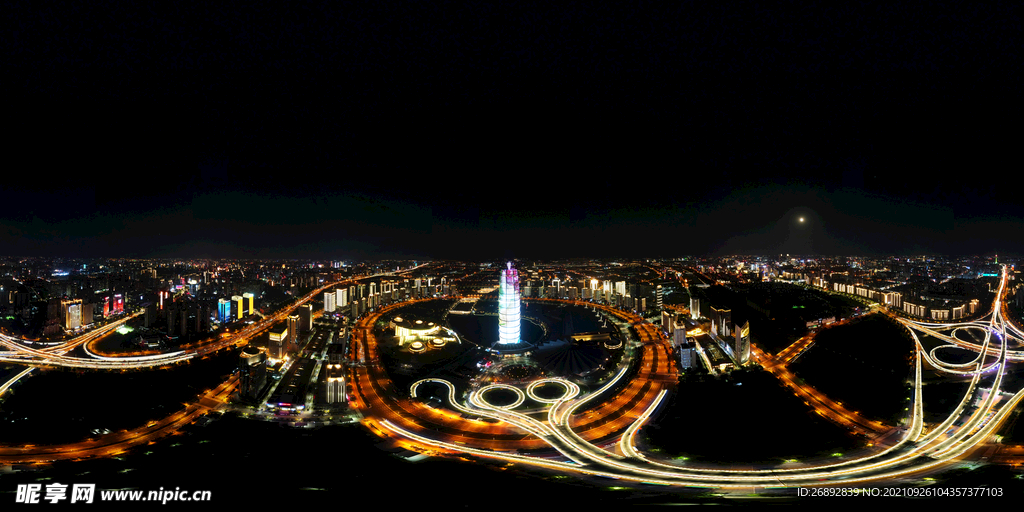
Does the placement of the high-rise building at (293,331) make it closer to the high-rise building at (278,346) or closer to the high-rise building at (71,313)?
the high-rise building at (278,346)

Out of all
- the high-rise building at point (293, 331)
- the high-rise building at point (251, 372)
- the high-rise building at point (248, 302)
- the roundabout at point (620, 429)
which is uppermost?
the high-rise building at point (248, 302)

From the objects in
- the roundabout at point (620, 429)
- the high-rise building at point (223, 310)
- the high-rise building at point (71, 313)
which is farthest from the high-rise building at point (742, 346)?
the high-rise building at point (71, 313)

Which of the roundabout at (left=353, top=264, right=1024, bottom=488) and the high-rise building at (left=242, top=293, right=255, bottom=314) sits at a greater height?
the high-rise building at (left=242, top=293, right=255, bottom=314)

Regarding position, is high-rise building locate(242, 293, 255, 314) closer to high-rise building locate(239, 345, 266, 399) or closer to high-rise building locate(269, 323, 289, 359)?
high-rise building locate(239, 345, 266, 399)

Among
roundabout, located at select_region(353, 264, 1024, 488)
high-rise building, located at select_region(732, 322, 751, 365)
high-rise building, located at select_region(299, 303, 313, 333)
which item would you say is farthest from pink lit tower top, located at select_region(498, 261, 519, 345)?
high-rise building, located at select_region(299, 303, 313, 333)

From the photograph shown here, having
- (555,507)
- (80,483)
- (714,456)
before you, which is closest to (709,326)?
(714,456)

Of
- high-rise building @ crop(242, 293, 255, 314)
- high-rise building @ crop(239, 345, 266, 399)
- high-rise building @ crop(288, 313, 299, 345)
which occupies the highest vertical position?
high-rise building @ crop(242, 293, 255, 314)

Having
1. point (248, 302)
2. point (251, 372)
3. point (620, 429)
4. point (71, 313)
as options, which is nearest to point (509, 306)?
point (620, 429)

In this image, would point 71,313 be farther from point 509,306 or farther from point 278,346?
point 509,306
